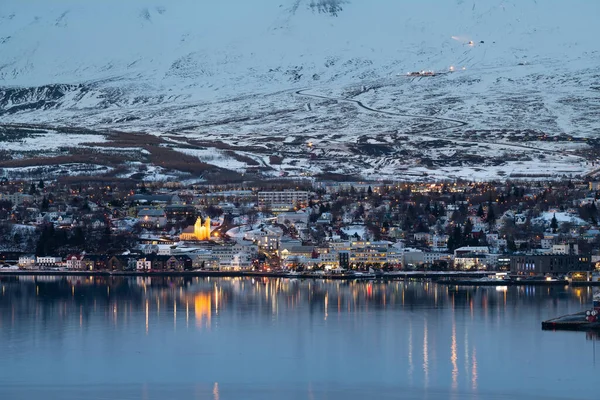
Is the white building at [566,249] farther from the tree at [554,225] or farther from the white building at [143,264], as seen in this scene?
the white building at [143,264]

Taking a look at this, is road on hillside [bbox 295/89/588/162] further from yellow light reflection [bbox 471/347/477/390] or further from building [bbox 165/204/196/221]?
yellow light reflection [bbox 471/347/477/390]

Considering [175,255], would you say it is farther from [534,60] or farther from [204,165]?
[534,60]

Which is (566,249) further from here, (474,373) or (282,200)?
(474,373)

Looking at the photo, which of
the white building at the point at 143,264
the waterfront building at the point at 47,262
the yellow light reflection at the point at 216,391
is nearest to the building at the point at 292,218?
the white building at the point at 143,264

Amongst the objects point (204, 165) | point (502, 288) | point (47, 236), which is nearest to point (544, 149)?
point (204, 165)

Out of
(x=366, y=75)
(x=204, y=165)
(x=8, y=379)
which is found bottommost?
(x=8, y=379)

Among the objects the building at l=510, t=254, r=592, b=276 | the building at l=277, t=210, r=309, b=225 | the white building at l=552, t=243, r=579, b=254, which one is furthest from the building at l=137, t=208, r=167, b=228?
the building at l=510, t=254, r=592, b=276

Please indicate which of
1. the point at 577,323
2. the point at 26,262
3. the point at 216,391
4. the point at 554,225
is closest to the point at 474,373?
the point at 216,391
